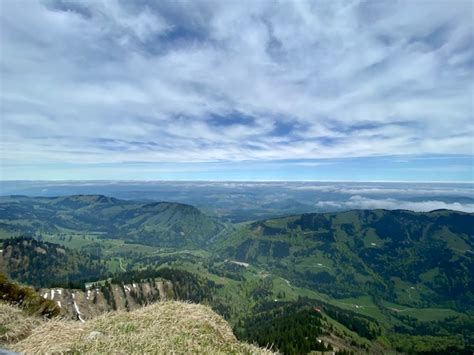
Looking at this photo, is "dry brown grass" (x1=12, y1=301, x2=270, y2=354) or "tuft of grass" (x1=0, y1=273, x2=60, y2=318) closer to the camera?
"dry brown grass" (x1=12, y1=301, x2=270, y2=354)

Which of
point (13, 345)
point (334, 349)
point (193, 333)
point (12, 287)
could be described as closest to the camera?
point (13, 345)

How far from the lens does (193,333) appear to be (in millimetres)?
11891

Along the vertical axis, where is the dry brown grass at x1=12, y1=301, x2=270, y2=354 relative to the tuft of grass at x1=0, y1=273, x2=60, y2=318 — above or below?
above

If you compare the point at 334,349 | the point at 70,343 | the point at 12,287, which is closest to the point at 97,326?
the point at 70,343

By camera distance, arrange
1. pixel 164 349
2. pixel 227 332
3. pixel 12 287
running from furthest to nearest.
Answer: pixel 12 287 < pixel 227 332 < pixel 164 349

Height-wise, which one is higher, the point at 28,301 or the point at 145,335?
the point at 145,335

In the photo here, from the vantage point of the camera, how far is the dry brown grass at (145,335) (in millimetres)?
9891

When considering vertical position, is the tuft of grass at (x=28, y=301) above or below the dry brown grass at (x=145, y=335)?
below

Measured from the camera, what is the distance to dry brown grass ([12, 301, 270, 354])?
389 inches

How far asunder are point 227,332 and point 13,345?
27.8 feet

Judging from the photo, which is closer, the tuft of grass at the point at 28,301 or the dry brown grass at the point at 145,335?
the dry brown grass at the point at 145,335

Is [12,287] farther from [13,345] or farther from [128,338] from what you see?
[128,338]

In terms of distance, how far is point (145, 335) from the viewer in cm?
1076

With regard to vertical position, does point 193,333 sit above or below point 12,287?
above
